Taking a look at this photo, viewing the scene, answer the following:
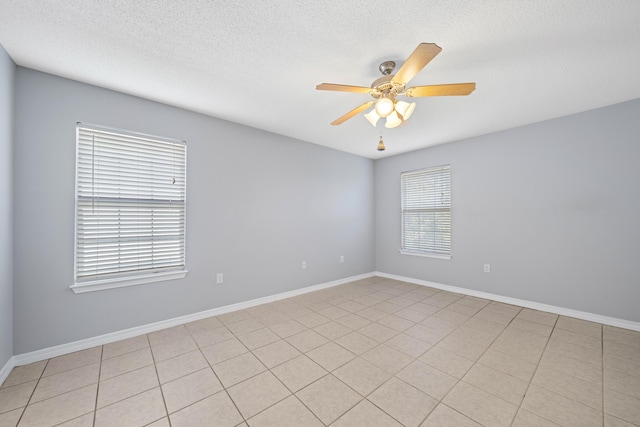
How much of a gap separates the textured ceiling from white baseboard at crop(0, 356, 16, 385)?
2.31m

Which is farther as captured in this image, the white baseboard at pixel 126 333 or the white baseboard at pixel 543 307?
the white baseboard at pixel 543 307

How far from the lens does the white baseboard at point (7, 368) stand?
5.77 feet

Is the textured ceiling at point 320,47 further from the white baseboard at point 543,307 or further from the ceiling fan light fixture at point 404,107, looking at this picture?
the white baseboard at point 543,307

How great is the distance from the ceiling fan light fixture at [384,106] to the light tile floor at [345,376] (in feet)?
6.54

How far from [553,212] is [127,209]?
15.9ft

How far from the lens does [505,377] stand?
1.83 metres

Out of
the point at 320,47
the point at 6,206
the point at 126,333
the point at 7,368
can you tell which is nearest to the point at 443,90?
the point at 320,47

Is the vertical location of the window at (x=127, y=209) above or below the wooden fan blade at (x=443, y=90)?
below

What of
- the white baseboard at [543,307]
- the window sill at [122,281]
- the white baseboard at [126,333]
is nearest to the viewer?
the white baseboard at [126,333]

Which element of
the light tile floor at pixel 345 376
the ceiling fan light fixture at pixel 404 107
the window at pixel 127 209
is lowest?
the light tile floor at pixel 345 376

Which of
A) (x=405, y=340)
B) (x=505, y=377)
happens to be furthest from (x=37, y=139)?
(x=505, y=377)

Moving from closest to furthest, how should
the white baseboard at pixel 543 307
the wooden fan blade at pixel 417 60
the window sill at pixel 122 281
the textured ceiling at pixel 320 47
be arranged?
1. the wooden fan blade at pixel 417 60
2. the textured ceiling at pixel 320 47
3. the window sill at pixel 122 281
4. the white baseboard at pixel 543 307

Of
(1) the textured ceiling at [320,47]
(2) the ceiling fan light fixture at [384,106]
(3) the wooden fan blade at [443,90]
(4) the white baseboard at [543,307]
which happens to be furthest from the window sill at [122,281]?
(4) the white baseboard at [543,307]

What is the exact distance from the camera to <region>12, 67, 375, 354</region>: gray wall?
2.03 metres
